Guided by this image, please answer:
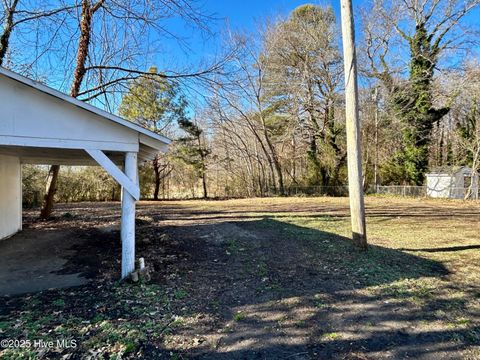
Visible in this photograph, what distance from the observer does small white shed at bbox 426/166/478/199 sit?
1783cm

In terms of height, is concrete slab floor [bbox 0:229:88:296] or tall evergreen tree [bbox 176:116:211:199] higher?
tall evergreen tree [bbox 176:116:211:199]

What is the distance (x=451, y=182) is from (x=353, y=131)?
17208mm

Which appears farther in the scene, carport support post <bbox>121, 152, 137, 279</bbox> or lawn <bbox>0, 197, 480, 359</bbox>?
carport support post <bbox>121, 152, 137, 279</bbox>

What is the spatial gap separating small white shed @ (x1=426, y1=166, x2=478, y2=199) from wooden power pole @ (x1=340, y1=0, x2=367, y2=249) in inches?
665

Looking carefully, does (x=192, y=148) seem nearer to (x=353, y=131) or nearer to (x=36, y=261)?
(x=36, y=261)

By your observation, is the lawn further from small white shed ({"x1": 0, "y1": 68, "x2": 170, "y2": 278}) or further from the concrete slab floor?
small white shed ({"x1": 0, "y1": 68, "x2": 170, "y2": 278})

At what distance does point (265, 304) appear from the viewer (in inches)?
125

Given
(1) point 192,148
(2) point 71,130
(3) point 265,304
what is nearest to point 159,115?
(1) point 192,148

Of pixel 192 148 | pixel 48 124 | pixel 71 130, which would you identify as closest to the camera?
pixel 48 124

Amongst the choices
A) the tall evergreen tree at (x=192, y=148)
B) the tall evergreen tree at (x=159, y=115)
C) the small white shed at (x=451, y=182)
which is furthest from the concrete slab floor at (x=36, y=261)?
the small white shed at (x=451, y=182)

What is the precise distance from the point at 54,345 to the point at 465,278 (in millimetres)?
4922

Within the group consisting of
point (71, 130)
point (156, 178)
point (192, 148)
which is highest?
point (192, 148)

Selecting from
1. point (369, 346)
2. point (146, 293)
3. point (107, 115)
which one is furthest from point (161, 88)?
point (369, 346)

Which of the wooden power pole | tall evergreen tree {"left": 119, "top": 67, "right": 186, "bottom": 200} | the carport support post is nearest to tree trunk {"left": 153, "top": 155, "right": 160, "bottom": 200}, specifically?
tall evergreen tree {"left": 119, "top": 67, "right": 186, "bottom": 200}
